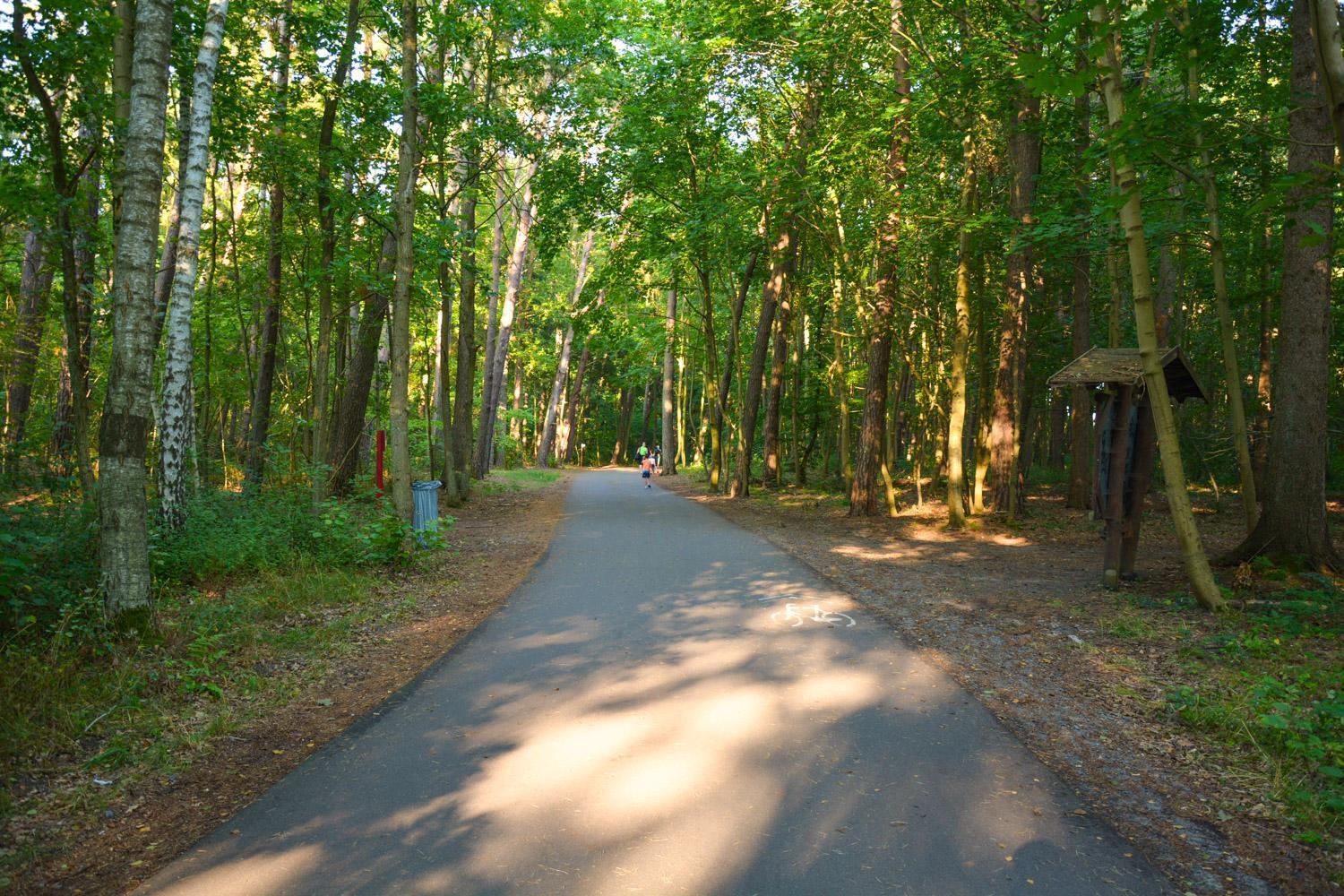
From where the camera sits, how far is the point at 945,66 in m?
12.5

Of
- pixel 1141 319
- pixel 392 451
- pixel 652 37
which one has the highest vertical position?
pixel 652 37

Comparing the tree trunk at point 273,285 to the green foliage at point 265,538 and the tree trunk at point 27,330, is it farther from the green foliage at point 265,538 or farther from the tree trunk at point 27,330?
the tree trunk at point 27,330

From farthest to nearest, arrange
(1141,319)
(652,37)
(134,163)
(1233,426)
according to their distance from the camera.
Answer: (652,37)
(1233,426)
(1141,319)
(134,163)

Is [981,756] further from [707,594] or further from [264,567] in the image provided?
[264,567]

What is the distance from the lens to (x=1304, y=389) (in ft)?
30.3

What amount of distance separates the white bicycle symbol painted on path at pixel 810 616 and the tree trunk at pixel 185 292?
739 centimetres

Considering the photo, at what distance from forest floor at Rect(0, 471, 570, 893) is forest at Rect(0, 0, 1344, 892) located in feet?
2.14

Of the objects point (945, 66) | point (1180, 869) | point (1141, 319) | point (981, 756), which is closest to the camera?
point (1180, 869)

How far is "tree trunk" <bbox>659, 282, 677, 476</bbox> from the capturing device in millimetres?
33188

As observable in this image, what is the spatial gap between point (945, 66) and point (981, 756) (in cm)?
1134

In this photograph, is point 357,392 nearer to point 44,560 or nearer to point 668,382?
point 44,560

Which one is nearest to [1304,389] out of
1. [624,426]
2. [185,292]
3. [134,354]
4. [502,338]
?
[134,354]

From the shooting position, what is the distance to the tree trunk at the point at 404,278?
11188mm

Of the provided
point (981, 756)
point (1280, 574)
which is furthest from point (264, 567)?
point (1280, 574)
